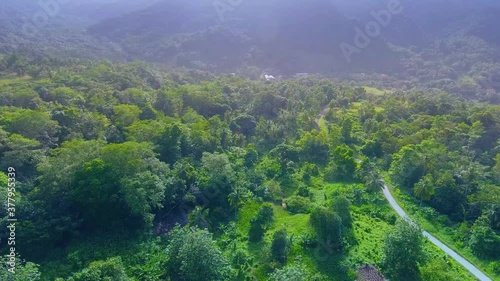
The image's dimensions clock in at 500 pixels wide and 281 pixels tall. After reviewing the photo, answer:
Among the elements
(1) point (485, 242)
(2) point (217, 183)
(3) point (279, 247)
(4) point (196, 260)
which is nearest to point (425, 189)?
(1) point (485, 242)

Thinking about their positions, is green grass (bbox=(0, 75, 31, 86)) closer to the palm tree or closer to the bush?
the palm tree

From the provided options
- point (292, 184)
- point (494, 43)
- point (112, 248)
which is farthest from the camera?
point (494, 43)

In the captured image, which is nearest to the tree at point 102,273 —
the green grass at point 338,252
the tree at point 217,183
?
the green grass at point 338,252

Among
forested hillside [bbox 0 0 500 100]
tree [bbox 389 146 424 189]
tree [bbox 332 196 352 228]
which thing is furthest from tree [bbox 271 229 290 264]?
forested hillside [bbox 0 0 500 100]

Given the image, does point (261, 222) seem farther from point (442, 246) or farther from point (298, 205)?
point (442, 246)

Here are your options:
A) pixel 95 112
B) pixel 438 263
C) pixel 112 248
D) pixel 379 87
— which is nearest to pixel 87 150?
pixel 112 248

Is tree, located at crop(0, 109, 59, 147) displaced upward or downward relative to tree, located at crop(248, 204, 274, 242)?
upward

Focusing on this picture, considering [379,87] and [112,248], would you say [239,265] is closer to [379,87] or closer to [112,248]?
[112,248]
